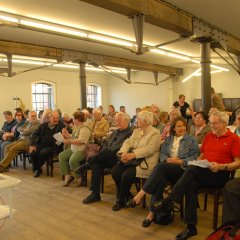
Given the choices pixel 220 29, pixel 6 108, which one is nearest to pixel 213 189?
pixel 220 29

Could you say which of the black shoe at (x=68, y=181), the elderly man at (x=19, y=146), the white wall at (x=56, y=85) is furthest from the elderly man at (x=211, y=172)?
the white wall at (x=56, y=85)

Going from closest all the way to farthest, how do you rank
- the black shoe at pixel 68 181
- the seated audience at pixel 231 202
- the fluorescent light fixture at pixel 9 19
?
1. the seated audience at pixel 231 202
2. the fluorescent light fixture at pixel 9 19
3. the black shoe at pixel 68 181

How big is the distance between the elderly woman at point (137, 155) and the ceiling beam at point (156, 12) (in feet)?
4.27

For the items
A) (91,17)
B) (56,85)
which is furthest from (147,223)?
(56,85)

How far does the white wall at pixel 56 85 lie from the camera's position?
36.3 ft

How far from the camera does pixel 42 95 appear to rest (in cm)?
1264

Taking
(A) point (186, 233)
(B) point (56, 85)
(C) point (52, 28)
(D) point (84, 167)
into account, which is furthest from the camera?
(B) point (56, 85)

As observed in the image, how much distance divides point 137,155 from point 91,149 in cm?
135

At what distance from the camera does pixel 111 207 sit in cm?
391

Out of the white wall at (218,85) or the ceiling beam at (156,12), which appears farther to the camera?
the white wall at (218,85)

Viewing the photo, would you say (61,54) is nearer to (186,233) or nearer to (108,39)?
(108,39)

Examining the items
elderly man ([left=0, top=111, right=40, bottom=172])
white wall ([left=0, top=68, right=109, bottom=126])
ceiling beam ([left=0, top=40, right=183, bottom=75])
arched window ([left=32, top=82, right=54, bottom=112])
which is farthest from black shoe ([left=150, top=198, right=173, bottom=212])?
arched window ([left=32, top=82, right=54, bottom=112])

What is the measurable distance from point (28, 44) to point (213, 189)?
552 centimetres

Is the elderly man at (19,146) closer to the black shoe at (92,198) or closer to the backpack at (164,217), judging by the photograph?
the black shoe at (92,198)
